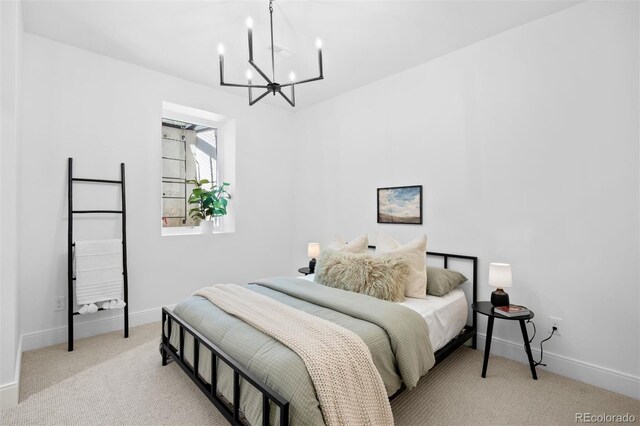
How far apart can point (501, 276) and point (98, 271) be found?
11.5ft

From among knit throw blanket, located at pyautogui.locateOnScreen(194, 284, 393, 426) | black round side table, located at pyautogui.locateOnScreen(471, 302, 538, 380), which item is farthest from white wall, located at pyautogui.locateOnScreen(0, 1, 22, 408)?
black round side table, located at pyautogui.locateOnScreen(471, 302, 538, 380)

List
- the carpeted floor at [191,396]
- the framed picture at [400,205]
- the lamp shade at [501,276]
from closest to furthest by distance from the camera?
the carpeted floor at [191,396]
the lamp shade at [501,276]
the framed picture at [400,205]

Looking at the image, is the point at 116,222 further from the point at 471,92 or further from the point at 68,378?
the point at 471,92

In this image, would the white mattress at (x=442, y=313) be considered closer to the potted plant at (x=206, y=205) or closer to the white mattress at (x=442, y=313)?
the white mattress at (x=442, y=313)

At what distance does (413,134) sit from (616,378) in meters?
2.54

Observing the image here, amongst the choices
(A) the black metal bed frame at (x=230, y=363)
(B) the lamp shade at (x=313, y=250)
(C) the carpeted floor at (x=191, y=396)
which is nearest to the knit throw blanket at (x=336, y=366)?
(A) the black metal bed frame at (x=230, y=363)

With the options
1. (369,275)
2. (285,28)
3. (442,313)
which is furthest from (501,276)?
(285,28)

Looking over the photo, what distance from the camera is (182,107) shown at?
378 cm

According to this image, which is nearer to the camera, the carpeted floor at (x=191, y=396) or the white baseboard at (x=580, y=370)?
the carpeted floor at (x=191, y=396)

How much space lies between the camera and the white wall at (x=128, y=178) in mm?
2842

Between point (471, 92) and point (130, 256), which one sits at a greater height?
point (471, 92)

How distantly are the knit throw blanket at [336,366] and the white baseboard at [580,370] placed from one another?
5.61 feet

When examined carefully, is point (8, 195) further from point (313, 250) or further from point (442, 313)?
point (442, 313)

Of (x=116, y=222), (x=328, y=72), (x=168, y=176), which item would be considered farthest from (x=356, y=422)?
(x=168, y=176)
